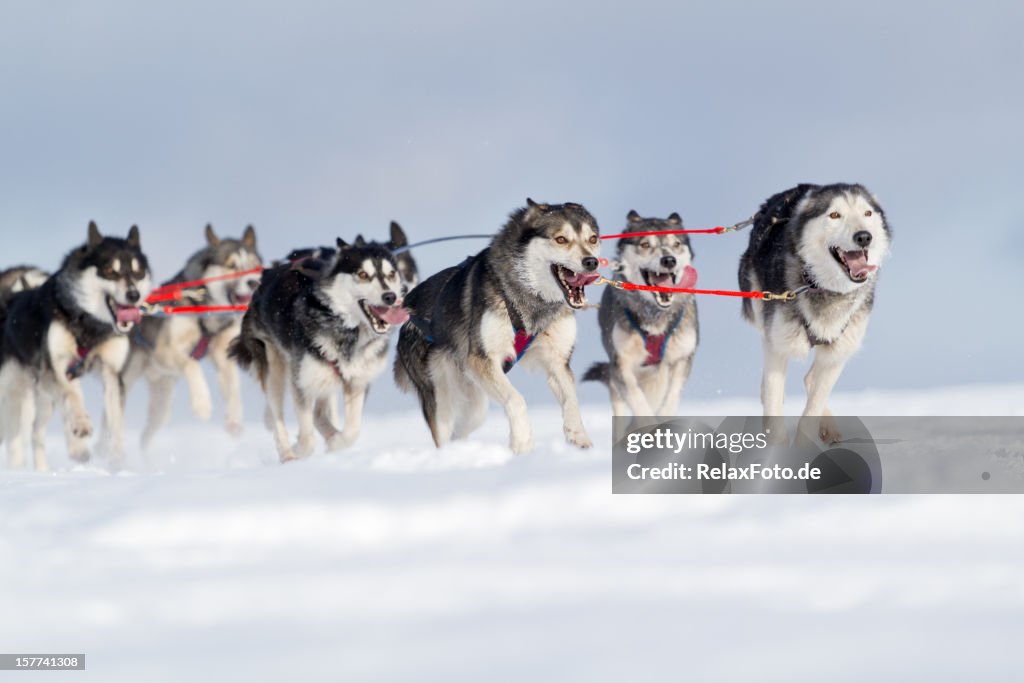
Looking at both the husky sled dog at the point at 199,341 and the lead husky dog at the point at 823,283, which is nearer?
the lead husky dog at the point at 823,283

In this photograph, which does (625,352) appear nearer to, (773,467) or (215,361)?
(773,467)

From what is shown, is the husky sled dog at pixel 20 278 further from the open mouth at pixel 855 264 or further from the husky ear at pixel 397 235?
the open mouth at pixel 855 264

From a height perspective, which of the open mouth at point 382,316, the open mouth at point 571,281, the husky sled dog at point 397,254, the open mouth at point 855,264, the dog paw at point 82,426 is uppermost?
the husky sled dog at point 397,254

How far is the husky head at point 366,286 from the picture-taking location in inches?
273

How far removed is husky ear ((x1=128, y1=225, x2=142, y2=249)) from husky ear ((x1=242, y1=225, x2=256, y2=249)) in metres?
1.94

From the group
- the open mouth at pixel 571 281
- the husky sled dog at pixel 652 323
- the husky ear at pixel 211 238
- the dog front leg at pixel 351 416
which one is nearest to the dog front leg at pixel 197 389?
the husky ear at pixel 211 238

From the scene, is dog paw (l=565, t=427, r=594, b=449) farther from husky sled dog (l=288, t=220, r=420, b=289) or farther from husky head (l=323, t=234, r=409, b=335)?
husky sled dog (l=288, t=220, r=420, b=289)

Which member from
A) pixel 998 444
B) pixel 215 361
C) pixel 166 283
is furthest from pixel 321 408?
pixel 998 444

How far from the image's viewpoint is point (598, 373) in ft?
27.5

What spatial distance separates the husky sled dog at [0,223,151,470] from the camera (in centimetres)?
823

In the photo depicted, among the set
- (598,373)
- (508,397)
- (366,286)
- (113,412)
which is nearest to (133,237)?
(113,412)

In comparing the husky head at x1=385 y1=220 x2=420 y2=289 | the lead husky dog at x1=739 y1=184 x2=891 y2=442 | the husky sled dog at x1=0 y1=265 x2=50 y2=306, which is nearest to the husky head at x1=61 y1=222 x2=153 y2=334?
the husky sled dog at x1=0 y1=265 x2=50 y2=306

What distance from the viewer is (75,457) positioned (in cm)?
823

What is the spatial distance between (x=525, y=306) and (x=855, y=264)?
1823mm
